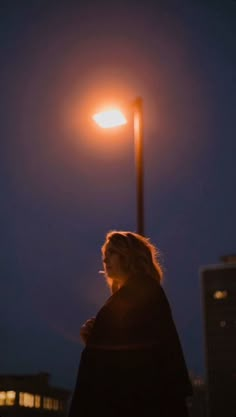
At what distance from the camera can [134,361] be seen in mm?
4527

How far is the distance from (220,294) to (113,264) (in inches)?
5105

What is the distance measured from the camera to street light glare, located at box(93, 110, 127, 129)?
1384 centimetres

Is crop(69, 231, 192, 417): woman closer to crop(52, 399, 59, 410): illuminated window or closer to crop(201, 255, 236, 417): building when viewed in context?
crop(201, 255, 236, 417): building

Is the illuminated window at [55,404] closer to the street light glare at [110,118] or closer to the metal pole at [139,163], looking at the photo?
the street light glare at [110,118]

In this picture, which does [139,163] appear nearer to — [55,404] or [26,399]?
[26,399]

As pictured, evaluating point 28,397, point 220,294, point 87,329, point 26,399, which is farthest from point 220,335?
point 87,329

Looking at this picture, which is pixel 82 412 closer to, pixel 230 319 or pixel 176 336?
pixel 176 336

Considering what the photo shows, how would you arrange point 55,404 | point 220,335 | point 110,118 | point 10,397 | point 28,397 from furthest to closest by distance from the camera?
point 220,335, point 55,404, point 28,397, point 10,397, point 110,118

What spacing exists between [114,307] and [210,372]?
123183 millimetres

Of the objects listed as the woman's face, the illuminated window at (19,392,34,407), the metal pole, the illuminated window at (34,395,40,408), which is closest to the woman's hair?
the woman's face

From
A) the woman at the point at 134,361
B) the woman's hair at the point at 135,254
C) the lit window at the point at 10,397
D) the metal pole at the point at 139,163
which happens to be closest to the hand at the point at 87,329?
the woman at the point at 134,361

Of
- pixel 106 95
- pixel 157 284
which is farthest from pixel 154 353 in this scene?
pixel 106 95

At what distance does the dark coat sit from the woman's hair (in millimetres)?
215

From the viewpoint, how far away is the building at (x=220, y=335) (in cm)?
12144
